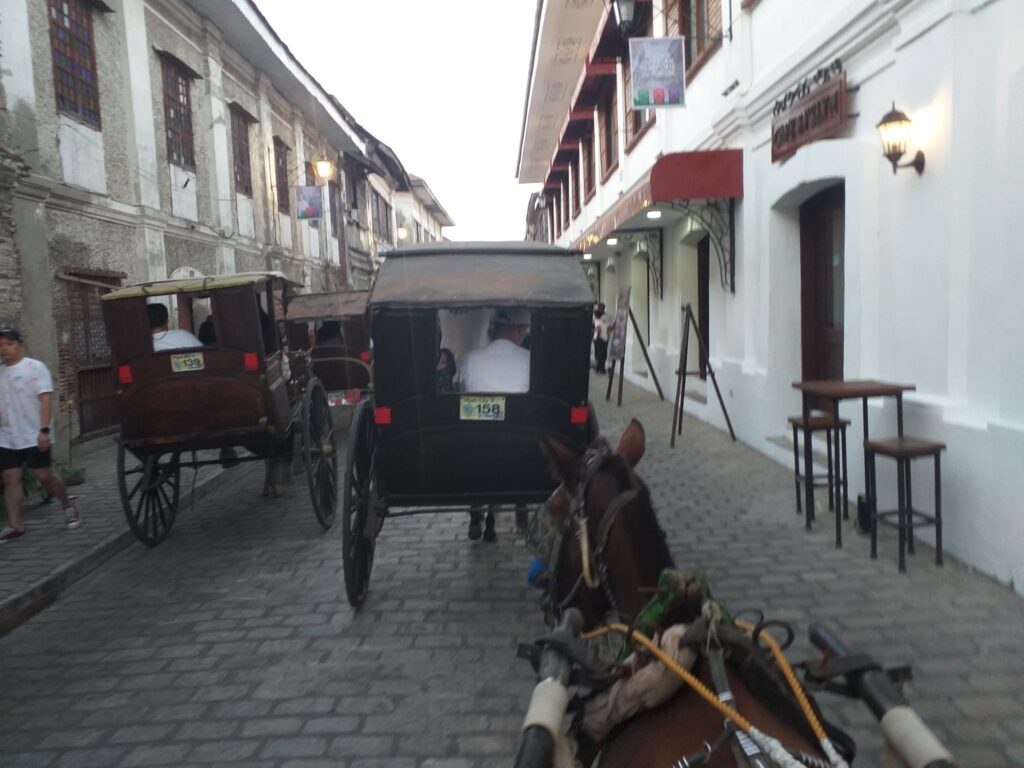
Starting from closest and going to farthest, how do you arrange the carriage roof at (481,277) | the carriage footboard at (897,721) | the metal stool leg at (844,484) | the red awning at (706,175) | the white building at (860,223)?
the carriage footboard at (897,721) < the carriage roof at (481,277) < the white building at (860,223) < the metal stool leg at (844,484) < the red awning at (706,175)

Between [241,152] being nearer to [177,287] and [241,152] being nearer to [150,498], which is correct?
[177,287]

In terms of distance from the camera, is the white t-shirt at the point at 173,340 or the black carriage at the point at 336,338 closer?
the white t-shirt at the point at 173,340

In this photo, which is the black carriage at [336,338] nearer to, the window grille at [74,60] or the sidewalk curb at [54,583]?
the window grille at [74,60]

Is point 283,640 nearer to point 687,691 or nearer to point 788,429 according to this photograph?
point 687,691

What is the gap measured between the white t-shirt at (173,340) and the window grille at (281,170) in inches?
576

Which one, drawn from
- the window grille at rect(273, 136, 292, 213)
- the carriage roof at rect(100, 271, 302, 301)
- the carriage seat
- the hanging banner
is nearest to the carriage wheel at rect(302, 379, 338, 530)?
the carriage roof at rect(100, 271, 302, 301)

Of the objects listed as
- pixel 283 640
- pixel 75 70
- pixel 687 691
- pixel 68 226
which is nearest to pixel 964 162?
pixel 687 691

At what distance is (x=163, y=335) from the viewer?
6.63 metres

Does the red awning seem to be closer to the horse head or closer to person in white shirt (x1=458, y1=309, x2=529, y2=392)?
person in white shirt (x1=458, y1=309, x2=529, y2=392)

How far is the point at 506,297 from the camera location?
4535 millimetres

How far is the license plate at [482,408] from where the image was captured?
470cm

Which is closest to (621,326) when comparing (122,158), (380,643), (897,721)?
(122,158)

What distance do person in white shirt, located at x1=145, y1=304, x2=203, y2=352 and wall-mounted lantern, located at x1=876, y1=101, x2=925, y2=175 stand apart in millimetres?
5418

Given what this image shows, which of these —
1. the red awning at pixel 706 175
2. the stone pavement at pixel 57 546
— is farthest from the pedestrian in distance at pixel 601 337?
the stone pavement at pixel 57 546
